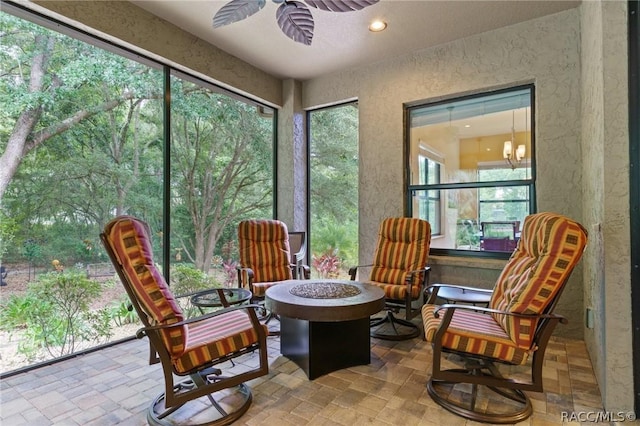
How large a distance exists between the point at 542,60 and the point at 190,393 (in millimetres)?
4151

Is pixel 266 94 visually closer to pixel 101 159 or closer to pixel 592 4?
pixel 101 159

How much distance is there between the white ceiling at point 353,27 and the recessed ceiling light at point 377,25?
0.05 meters

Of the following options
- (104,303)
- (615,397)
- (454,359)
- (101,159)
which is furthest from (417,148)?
(104,303)

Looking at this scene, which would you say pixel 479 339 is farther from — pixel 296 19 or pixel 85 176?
→ pixel 85 176

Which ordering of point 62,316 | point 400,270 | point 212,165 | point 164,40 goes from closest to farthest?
point 62,316, point 164,40, point 400,270, point 212,165

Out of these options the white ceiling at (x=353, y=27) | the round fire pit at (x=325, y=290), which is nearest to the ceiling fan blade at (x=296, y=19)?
the white ceiling at (x=353, y=27)

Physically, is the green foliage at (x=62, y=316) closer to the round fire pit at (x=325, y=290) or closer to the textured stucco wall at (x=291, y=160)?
the round fire pit at (x=325, y=290)

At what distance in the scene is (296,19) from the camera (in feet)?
7.48

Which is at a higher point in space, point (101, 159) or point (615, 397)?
point (101, 159)

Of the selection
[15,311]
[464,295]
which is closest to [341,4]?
Answer: [464,295]

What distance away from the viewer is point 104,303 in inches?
120

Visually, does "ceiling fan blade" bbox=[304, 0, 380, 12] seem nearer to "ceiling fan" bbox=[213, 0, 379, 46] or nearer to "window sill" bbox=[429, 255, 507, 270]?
"ceiling fan" bbox=[213, 0, 379, 46]

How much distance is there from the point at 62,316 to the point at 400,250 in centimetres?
323

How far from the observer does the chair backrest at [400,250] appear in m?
3.50
